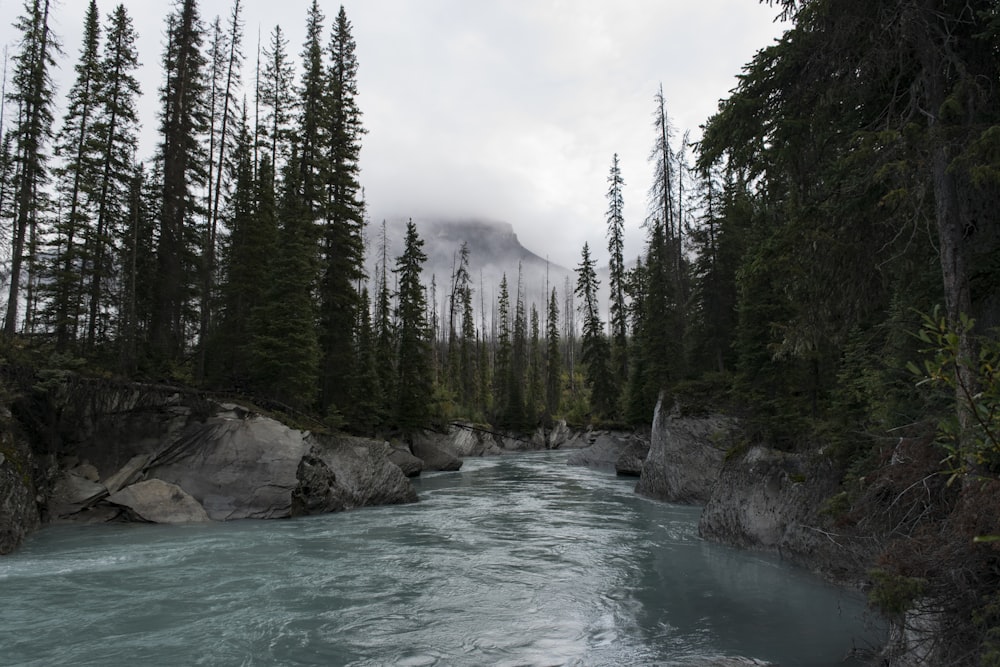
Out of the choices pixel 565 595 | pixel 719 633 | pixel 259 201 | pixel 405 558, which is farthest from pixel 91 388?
pixel 719 633

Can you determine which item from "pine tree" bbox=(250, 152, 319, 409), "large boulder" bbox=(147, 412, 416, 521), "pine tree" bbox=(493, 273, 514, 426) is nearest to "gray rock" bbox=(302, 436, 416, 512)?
"large boulder" bbox=(147, 412, 416, 521)

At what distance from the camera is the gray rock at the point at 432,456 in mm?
31125

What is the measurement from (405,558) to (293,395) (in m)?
11.0

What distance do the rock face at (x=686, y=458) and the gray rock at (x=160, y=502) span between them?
13.6 m

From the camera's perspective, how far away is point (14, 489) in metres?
10.6

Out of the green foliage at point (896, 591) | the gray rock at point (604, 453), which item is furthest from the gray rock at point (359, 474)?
the gray rock at point (604, 453)

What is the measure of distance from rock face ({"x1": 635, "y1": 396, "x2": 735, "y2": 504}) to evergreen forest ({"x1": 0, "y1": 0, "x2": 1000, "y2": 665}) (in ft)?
2.41

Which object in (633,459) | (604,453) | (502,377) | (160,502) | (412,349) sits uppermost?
(412,349)

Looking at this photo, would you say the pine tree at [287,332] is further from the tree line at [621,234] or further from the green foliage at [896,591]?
the green foliage at [896,591]

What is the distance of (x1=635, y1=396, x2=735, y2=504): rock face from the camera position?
17641mm

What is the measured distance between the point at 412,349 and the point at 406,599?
81.8 ft

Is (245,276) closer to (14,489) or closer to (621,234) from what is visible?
(14,489)

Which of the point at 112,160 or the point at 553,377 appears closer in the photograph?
the point at 112,160

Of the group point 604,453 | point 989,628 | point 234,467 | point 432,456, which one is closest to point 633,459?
point 604,453
